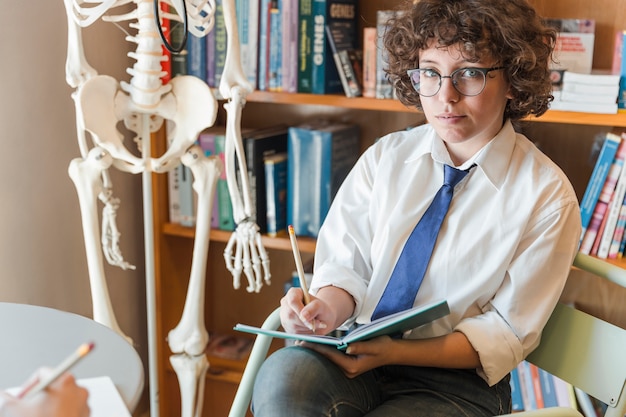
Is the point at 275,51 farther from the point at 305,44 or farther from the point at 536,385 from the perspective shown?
the point at 536,385

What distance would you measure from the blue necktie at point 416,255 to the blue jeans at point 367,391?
101mm

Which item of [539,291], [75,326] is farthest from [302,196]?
[75,326]

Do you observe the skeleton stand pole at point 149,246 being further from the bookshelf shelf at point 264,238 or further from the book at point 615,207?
the book at point 615,207

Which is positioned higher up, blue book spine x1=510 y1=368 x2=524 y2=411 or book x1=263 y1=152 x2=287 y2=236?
book x1=263 y1=152 x2=287 y2=236

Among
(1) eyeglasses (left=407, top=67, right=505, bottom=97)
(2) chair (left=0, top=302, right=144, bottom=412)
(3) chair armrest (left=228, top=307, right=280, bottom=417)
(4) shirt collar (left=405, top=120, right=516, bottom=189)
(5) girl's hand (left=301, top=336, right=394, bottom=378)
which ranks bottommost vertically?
(3) chair armrest (left=228, top=307, right=280, bottom=417)

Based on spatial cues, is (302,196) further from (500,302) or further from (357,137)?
(500,302)

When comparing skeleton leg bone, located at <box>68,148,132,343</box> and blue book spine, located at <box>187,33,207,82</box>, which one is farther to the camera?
blue book spine, located at <box>187,33,207,82</box>

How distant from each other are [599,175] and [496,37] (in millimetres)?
612

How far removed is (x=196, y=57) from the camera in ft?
6.56

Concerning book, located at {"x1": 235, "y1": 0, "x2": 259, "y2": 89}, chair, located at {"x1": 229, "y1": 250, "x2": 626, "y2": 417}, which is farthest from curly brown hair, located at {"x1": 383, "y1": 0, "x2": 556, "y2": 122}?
book, located at {"x1": 235, "y1": 0, "x2": 259, "y2": 89}

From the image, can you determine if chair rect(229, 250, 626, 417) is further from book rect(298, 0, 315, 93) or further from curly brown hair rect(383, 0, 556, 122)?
book rect(298, 0, 315, 93)

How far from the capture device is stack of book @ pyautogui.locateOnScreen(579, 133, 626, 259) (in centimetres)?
171

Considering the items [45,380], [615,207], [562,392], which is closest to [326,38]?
[615,207]

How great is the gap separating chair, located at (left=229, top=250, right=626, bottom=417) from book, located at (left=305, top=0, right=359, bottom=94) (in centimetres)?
77
